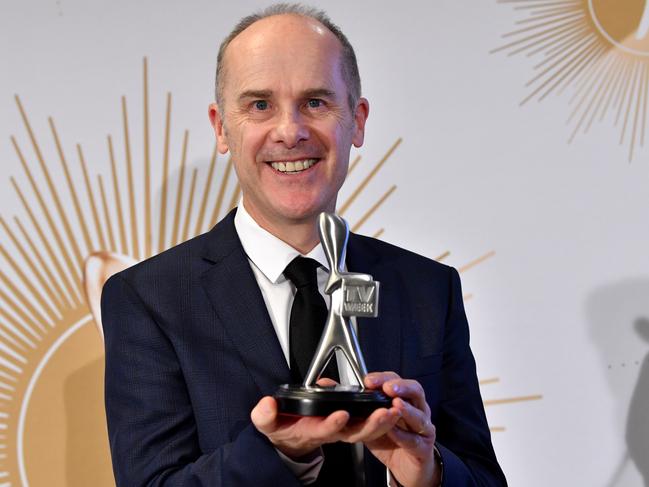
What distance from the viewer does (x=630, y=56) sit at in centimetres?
232

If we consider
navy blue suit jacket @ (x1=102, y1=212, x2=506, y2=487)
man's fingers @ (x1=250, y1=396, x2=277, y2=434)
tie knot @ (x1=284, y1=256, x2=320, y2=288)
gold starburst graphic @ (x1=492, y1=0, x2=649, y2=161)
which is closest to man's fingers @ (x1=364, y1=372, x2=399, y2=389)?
man's fingers @ (x1=250, y1=396, x2=277, y2=434)

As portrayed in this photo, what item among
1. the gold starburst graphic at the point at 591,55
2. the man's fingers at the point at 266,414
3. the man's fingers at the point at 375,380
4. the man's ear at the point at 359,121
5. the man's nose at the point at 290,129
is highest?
the gold starburst graphic at the point at 591,55

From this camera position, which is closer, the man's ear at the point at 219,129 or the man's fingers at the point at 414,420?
the man's fingers at the point at 414,420

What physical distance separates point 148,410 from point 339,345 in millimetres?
380

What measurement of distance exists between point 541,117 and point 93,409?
1.33 meters

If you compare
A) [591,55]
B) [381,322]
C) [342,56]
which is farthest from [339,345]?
[591,55]

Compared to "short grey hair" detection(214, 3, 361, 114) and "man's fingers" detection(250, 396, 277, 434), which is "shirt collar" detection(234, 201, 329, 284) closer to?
"short grey hair" detection(214, 3, 361, 114)

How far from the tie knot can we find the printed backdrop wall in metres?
0.68

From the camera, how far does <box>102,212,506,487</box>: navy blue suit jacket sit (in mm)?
1417

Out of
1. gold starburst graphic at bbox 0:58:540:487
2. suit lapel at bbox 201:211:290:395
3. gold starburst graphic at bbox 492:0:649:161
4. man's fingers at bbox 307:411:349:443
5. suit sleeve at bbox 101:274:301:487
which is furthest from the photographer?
gold starburst graphic at bbox 492:0:649:161

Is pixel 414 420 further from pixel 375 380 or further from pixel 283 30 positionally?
pixel 283 30

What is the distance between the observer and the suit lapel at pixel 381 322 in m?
1.53

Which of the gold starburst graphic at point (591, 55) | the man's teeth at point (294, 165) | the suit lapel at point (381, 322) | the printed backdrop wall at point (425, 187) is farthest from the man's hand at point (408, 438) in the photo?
the gold starburst graphic at point (591, 55)

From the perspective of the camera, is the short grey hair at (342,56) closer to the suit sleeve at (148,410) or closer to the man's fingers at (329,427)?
the suit sleeve at (148,410)
